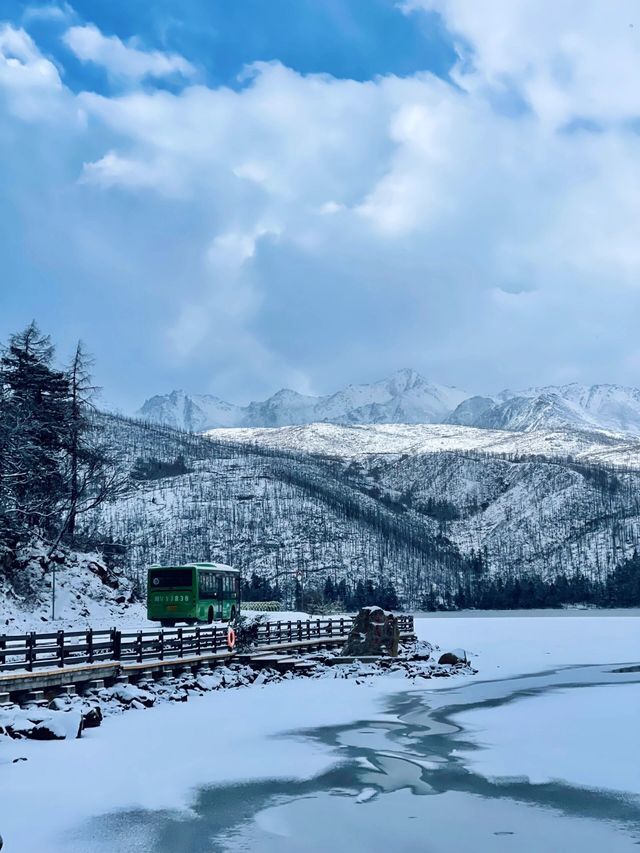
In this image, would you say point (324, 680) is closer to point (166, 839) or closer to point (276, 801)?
point (276, 801)

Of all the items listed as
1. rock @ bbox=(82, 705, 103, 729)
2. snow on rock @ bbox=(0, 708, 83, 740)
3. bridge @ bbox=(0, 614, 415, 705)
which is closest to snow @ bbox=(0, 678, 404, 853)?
rock @ bbox=(82, 705, 103, 729)

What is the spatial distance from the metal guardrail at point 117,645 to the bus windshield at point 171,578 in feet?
13.2

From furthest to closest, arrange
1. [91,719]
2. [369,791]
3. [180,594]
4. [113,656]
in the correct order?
[180,594], [113,656], [91,719], [369,791]

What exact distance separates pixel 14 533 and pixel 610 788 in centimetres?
4467

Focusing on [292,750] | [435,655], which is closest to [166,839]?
[292,750]

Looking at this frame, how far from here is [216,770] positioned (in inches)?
814

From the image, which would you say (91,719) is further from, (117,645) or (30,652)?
(117,645)

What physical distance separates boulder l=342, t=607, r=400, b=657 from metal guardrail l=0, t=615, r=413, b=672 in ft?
11.9

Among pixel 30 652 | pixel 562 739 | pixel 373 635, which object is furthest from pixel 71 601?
pixel 562 739

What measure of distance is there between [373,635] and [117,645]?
19299mm

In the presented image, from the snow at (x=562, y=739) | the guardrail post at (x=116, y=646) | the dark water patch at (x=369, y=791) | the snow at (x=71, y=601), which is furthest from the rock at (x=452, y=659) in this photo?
the snow at (x=71, y=601)

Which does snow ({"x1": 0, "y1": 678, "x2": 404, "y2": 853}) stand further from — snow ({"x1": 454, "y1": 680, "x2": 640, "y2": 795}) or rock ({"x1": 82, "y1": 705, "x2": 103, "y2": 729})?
snow ({"x1": 454, "y1": 680, "x2": 640, "y2": 795})

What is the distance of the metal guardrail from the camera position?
29.6m

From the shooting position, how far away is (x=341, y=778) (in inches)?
771
